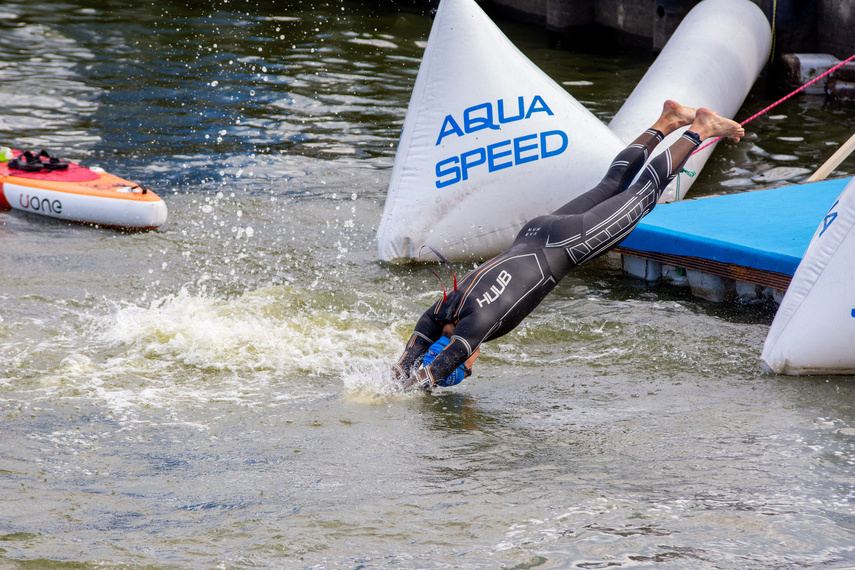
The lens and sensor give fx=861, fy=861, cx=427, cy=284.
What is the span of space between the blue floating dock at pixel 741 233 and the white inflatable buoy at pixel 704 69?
794 mm

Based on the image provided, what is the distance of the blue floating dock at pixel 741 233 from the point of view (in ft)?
18.2

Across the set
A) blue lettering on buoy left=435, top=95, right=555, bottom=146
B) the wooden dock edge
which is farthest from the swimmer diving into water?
blue lettering on buoy left=435, top=95, right=555, bottom=146

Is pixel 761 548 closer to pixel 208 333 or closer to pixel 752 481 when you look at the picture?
pixel 752 481

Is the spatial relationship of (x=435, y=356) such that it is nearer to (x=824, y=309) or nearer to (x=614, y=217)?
(x=614, y=217)

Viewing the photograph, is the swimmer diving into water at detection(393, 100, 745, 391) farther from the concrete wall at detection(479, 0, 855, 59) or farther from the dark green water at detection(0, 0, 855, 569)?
the concrete wall at detection(479, 0, 855, 59)

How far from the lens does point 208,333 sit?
5.18m

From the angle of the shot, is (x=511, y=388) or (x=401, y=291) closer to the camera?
(x=511, y=388)

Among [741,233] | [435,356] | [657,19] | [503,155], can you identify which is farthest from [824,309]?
[657,19]

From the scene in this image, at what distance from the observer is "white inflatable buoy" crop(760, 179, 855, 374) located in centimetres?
446

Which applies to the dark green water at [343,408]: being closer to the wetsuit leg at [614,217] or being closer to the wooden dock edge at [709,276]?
the wooden dock edge at [709,276]

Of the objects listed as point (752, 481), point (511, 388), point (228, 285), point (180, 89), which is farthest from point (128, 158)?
point (752, 481)

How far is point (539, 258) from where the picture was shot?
486cm

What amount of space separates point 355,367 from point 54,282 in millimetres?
2664

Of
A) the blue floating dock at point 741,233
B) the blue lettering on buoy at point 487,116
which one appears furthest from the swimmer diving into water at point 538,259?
the blue lettering on buoy at point 487,116
